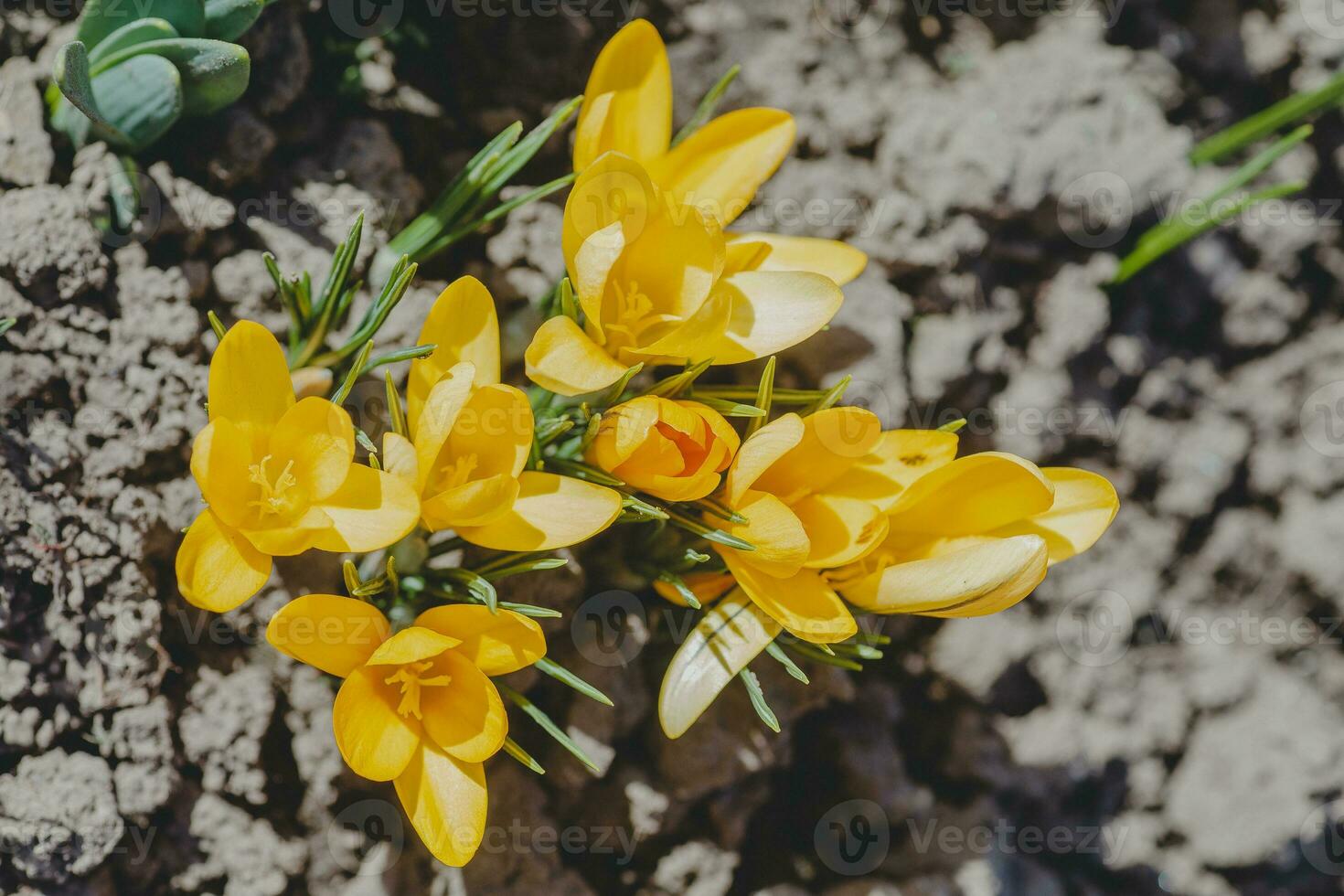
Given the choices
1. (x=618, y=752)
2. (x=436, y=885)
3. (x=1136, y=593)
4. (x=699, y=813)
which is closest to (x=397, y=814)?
(x=436, y=885)

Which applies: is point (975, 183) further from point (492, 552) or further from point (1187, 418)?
point (492, 552)

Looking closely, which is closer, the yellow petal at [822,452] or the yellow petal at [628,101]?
the yellow petal at [822,452]

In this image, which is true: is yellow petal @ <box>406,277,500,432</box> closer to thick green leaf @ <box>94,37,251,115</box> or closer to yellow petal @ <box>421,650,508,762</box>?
yellow petal @ <box>421,650,508,762</box>

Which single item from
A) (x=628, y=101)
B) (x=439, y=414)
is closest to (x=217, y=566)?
(x=439, y=414)

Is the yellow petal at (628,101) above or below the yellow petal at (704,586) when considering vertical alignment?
above
